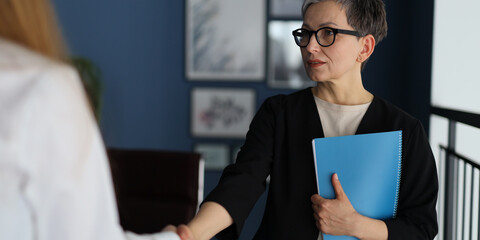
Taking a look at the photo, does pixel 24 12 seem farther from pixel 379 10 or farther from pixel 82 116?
pixel 379 10

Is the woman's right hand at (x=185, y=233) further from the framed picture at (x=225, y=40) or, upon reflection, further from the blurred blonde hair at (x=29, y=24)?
the framed picture at (x=225, y=40)

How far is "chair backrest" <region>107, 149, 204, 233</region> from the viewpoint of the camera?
1903mm

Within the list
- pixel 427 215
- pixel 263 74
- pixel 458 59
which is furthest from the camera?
pixel 263 74

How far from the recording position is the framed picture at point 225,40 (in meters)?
3.84

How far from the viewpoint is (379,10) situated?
1329 millimetres

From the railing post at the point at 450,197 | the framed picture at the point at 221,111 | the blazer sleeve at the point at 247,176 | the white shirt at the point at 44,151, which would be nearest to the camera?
the white shirt at the point at 44,151

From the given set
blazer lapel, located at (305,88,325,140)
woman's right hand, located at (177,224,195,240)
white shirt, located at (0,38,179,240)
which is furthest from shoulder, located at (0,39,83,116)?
blazer lapel, located at (305,88,325,140)

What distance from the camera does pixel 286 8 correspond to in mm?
3766

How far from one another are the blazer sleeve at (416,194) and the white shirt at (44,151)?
35.2 inches

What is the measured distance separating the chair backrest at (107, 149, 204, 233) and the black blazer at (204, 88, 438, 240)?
1.91 ft

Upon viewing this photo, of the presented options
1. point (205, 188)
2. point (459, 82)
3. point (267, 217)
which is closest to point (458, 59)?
point (459, 82)

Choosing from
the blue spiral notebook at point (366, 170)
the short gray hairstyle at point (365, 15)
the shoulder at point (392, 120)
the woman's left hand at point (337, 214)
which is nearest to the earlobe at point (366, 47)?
the short gray hairstyle at point (365, 15)

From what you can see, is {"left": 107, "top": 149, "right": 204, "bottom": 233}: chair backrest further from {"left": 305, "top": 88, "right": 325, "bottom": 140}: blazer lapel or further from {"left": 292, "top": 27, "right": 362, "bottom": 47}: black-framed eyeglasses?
{"left": 292, "top": 27, "right": 362, "bottom": 47}: black-framed eyeglasses

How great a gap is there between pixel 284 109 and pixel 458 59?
5.89ft
